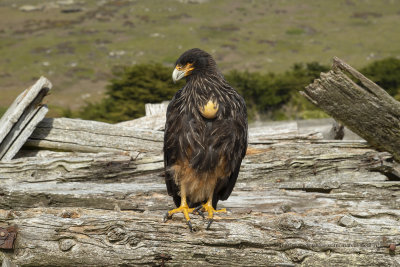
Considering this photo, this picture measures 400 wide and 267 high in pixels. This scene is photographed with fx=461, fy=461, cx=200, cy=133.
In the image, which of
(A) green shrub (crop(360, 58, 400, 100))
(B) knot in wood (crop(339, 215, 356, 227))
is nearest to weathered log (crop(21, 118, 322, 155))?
(B) knot in wood (crop(339, 215, 356, 227))

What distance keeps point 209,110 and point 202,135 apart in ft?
0.73

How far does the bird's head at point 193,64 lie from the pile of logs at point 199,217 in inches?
50.2

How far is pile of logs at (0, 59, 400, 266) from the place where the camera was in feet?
10.7

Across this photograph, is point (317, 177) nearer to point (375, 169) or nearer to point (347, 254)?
point (375, 169)

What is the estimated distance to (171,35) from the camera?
147 feet

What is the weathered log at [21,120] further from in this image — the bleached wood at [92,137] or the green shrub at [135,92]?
the green shrub at [135,92]

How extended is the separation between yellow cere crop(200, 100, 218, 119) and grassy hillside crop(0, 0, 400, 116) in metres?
24.8

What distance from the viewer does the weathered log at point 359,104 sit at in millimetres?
4859

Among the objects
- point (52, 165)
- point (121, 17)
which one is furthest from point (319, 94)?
point (121, 17)

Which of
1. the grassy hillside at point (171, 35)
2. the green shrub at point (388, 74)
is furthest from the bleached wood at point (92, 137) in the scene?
the grassy hillside at point (171, 35)

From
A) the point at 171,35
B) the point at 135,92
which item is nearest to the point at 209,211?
the point at 135,92

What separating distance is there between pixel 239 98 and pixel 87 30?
154 ft

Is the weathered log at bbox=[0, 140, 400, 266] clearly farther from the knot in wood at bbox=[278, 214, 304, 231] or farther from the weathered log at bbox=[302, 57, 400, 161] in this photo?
the weathered log at bbox=[302, 57, 400, 161]

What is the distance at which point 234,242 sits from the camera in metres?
3.27
